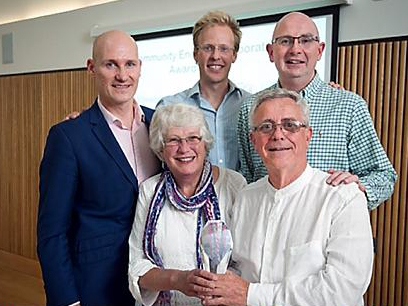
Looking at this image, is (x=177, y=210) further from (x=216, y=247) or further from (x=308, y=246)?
(x=308, y=246)

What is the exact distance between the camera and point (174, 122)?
1.87m

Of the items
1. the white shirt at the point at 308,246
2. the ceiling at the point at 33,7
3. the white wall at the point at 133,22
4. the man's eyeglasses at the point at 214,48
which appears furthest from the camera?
the ceiling at the point at 33,7

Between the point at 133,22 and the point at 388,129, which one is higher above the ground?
the point at 133,22

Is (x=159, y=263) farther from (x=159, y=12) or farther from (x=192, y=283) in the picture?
(x=159, y=12)

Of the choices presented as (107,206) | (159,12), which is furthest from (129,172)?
(159,12)

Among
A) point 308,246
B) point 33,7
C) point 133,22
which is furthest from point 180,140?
point 33,7

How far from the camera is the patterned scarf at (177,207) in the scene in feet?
6.07

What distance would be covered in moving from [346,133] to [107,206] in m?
0.97

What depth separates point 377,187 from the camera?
1.92m

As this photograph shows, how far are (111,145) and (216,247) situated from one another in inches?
25.1

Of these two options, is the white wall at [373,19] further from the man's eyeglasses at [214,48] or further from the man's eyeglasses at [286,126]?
the man's eyeglasses at [286,126]

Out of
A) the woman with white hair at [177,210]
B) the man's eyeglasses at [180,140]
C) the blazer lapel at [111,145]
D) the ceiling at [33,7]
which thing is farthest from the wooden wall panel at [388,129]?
the ceiling at [33,7]

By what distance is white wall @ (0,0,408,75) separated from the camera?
3.35 meters

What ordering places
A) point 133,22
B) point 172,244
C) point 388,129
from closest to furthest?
point 172,244 → point 388,129 → point 133,22
